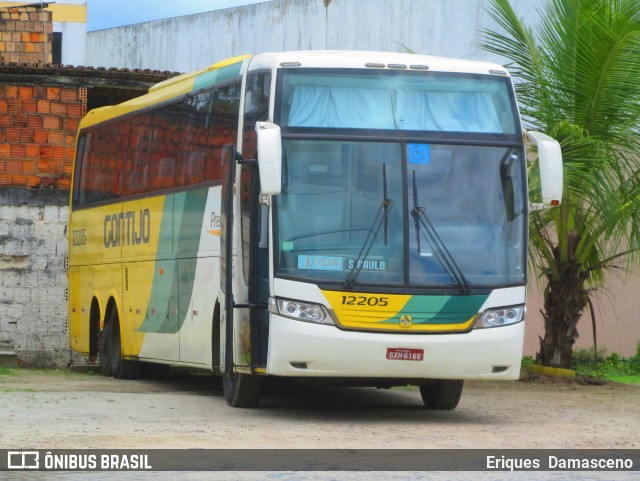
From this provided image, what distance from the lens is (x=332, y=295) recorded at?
12.0m

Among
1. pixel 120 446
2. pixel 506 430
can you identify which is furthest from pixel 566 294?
pixel 120 446

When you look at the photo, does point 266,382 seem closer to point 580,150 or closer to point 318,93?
point 318,93

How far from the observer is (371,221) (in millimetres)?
12242

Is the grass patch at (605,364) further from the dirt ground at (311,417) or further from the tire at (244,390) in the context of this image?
the tire at (244,390)

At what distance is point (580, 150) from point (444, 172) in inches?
184

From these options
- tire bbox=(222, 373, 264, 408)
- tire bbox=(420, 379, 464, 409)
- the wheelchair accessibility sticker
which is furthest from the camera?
tire bbox=(420, 379, 464, 409)

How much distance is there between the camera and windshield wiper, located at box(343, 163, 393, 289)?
476 inches

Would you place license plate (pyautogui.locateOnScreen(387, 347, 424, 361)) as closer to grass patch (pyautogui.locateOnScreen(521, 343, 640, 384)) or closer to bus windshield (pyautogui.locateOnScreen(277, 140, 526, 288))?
bus windshield (pyautogui.locateOnScreen(277, 140, 526, 288))

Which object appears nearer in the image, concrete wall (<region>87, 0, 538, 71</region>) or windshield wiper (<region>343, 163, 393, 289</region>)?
windshield wiper (<region>343, 163, 393, 289</region>)

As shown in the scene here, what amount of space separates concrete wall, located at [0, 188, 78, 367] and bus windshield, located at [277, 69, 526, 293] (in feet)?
29.9

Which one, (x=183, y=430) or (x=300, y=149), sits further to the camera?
(x=300, y=149)

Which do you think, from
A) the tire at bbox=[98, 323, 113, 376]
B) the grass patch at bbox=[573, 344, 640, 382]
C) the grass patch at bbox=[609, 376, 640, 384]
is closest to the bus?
the tire at bbox=[98, 323, 113, 376]

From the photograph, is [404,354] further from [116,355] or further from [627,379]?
[627,379]

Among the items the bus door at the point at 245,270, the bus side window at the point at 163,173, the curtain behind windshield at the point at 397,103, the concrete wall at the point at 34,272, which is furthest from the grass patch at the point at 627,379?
the bus door at the point at 245,270
